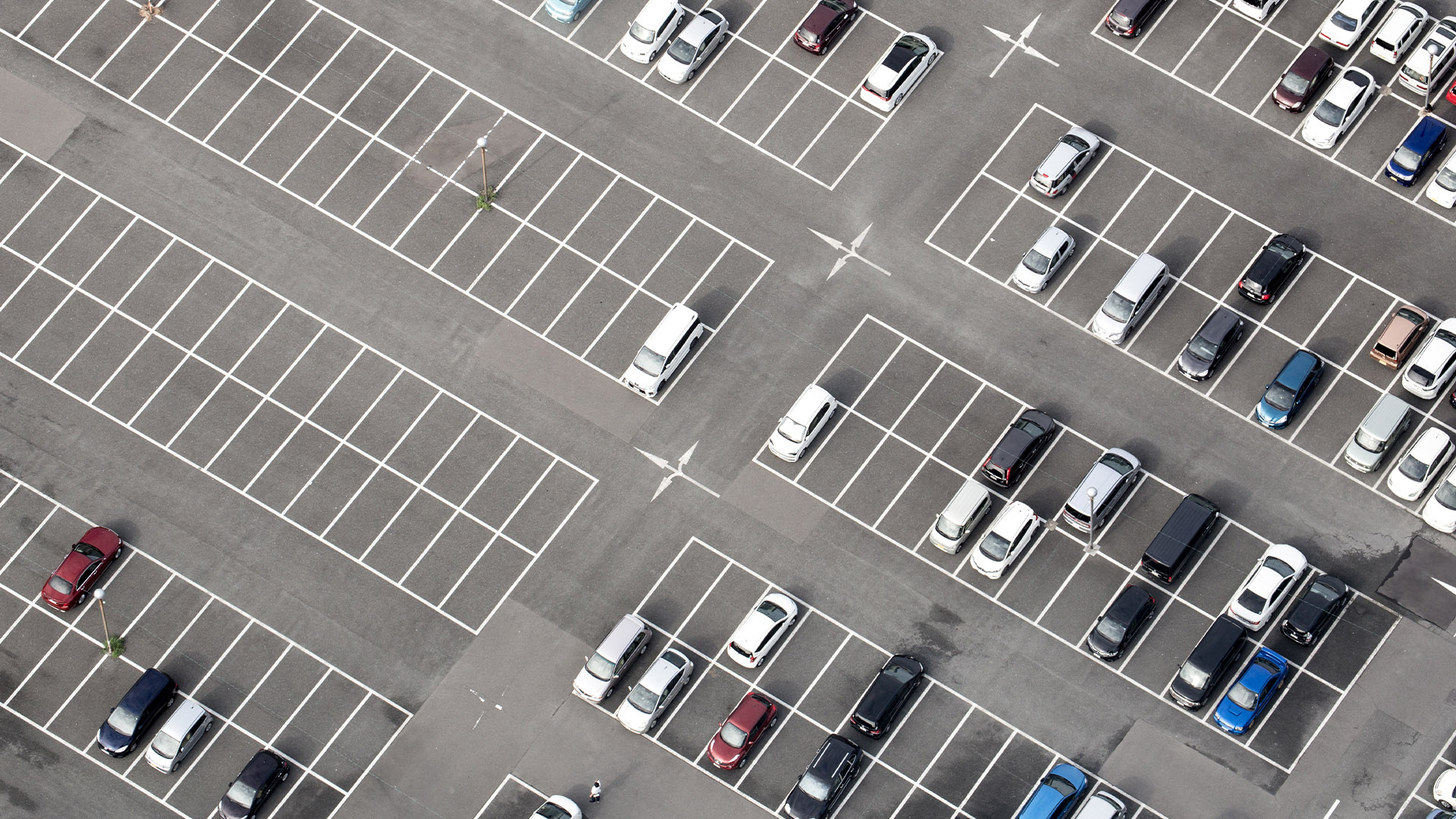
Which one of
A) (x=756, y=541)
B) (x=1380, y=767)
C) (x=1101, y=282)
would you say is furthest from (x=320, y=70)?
(x=1380, y=767)

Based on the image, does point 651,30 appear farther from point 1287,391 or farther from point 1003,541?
Answer: point 1287,391

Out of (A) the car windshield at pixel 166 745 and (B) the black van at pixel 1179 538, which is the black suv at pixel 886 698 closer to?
(B) the black van at pixel 1179 538

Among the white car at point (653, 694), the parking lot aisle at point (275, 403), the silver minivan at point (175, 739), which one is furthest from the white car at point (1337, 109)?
the silver minivan at point (175, 739)

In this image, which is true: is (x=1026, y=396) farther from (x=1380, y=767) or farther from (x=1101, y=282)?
(x=1380, y=767)

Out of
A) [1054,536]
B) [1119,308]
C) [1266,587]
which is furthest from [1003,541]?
[1119,308]

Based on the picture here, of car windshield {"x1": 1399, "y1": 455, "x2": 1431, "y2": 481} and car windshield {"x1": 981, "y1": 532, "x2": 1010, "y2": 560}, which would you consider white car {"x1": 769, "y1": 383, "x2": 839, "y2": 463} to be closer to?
car windshield {"x1": 981, "y1": 532, "x2": 1010, "y2": 560}

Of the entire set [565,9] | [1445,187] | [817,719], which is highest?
[1445,187]

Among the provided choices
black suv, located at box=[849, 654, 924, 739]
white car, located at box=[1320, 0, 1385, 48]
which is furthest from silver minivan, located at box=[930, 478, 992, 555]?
white car, located at box=[1320, 0, 1385, 48]
